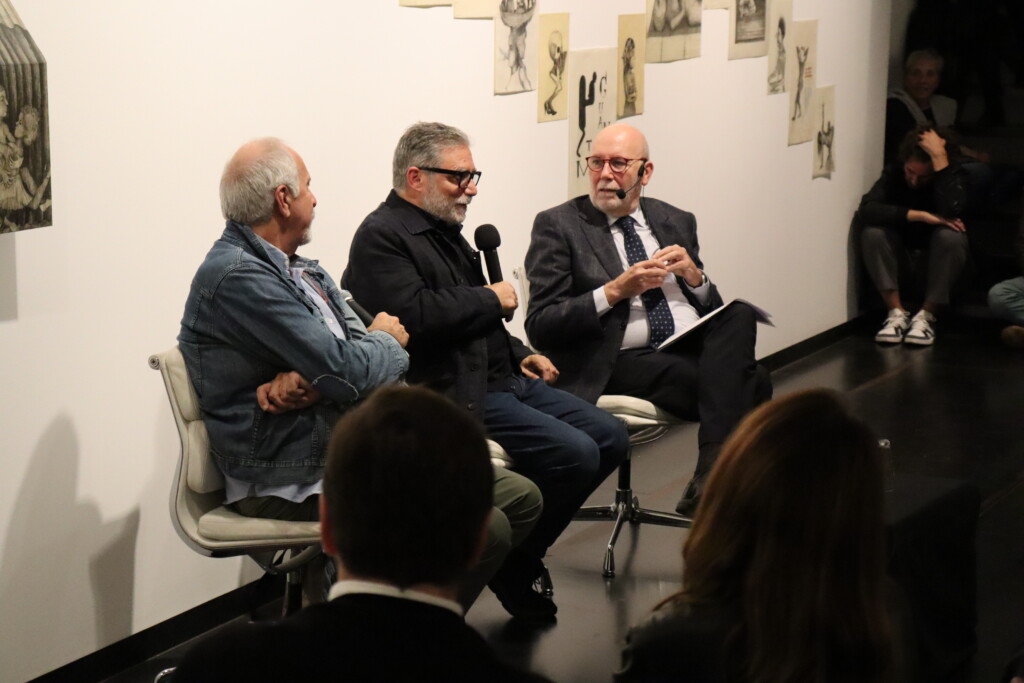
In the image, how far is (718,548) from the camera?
1.67 m

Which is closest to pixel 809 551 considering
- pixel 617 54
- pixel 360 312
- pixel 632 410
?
pixel 360 312

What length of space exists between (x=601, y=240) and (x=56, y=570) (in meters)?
1.98

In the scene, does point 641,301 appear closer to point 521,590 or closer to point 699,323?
point 699,323

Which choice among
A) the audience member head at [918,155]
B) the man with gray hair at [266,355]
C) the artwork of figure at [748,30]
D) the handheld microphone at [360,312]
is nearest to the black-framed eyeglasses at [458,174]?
the handheld microphone at [360,312]

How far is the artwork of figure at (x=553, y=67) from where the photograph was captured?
4.92 metres

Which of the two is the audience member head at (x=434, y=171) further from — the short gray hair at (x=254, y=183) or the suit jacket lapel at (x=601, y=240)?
the suit jacket lapel at (x=601, y=240)

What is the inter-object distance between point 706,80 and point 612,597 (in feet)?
9.88

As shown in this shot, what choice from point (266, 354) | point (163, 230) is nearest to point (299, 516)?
point (266, 354)

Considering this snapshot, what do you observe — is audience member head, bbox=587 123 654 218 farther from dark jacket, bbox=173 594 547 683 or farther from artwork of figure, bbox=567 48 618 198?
dark jacket, bbox=173 594 547 683

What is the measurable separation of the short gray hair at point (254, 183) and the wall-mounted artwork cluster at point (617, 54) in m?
1.39

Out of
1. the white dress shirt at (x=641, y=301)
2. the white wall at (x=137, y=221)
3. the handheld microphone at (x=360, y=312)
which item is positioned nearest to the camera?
the white wall at (x=137, y=221)

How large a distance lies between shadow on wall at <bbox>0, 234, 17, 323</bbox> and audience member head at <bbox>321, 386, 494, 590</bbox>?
1.88 metres

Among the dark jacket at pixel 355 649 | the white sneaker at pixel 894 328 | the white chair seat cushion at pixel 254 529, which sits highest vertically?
the dark jacket at pixel 355 649

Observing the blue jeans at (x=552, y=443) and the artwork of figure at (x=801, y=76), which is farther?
the artwork of figure at (x=801, y=76)
